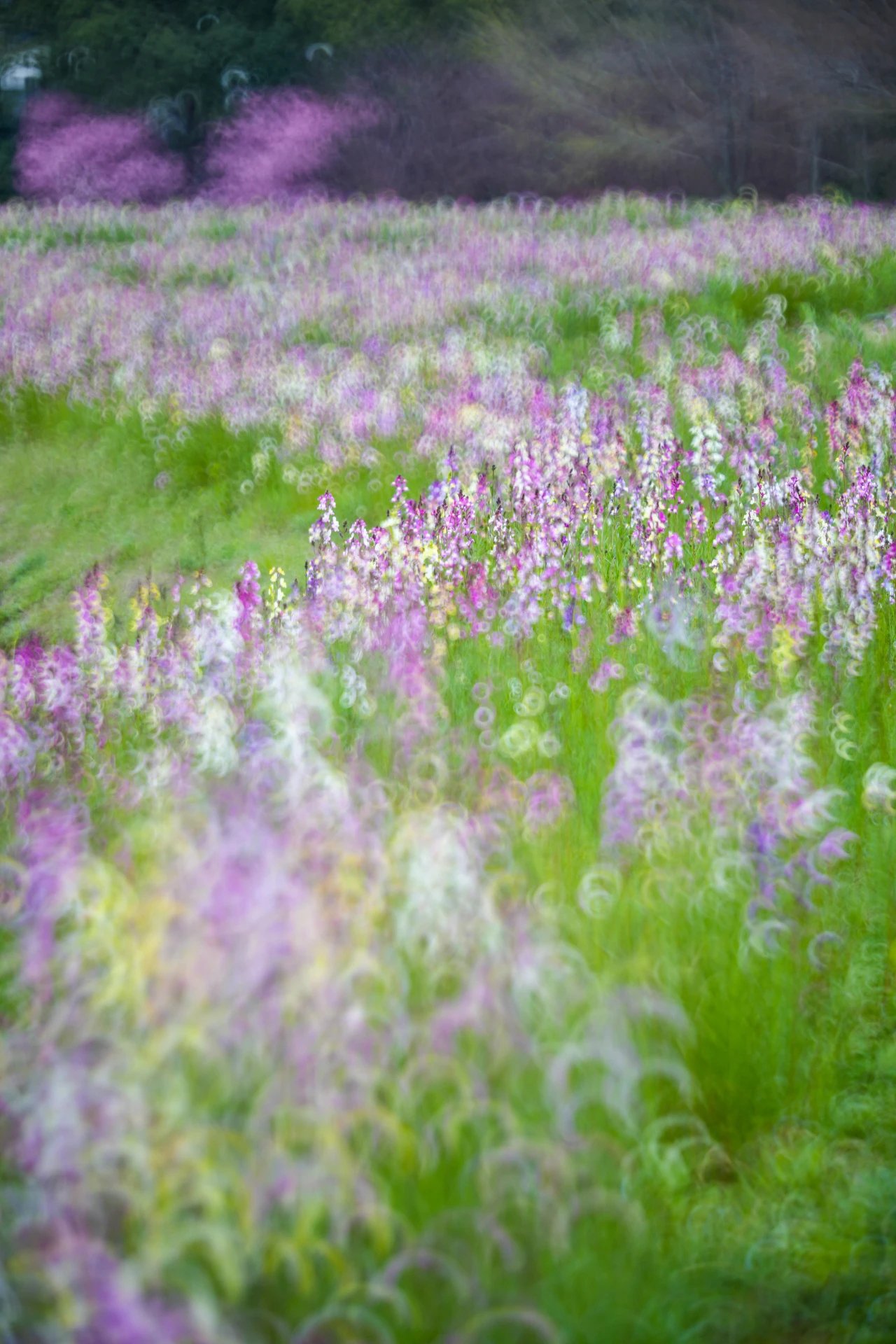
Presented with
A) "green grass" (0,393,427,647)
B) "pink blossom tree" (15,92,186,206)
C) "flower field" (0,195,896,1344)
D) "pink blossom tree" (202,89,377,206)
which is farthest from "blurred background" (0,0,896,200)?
"flower field" (0,195,896,1344)

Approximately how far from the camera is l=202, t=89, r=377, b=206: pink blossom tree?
82.2 feet

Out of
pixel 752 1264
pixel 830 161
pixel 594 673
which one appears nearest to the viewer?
pixel 752 1264

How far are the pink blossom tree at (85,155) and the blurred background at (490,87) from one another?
430mm

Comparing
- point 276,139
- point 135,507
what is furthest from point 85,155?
point 135,507

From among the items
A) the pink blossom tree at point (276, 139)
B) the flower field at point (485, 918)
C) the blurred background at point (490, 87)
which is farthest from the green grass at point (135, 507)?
the pink blossom tree at point (276, 139)

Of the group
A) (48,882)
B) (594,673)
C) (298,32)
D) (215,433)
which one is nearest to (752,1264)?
(48,882)

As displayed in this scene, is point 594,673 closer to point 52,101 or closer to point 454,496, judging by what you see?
point 454,496

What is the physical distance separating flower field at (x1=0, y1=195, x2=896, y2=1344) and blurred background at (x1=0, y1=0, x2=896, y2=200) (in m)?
17.8

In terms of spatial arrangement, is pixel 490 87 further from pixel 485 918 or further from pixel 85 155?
pixel 485 918

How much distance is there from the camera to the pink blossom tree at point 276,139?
82.2 ft

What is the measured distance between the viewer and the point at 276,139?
82.4 ft

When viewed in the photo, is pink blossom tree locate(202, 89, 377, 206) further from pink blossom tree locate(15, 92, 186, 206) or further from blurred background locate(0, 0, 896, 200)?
pink blossom tree locate(15, 92, 186, 206)

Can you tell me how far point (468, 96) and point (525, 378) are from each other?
19041mm

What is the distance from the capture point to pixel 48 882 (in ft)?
8.16
